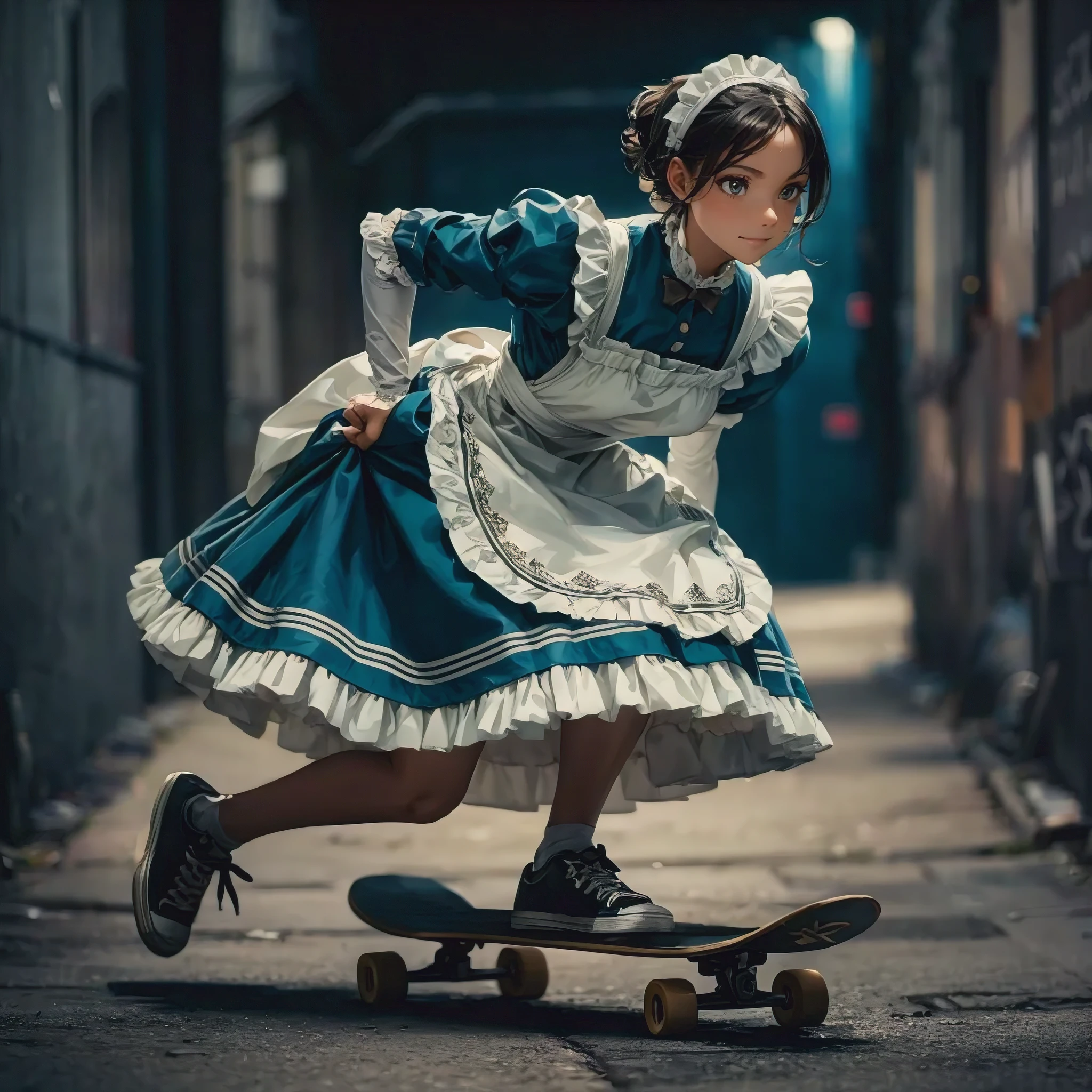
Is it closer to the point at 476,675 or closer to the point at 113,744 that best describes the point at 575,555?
the point at 476,675

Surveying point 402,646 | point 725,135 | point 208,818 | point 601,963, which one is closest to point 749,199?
point 725,135

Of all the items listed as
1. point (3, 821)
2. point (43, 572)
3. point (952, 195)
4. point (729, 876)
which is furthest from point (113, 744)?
point (952, 195)

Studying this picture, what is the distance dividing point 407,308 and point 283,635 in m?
0.68

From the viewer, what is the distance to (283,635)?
115 inches

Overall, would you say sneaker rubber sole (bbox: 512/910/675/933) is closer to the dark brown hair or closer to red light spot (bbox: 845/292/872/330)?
the dark brown hair

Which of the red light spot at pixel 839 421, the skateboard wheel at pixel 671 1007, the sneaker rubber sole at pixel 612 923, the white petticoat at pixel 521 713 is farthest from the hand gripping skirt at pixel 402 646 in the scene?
the red light spot at pixel 839 421

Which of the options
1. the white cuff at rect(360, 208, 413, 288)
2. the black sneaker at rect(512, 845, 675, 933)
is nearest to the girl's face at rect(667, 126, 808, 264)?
the white cuff at rect(360, 208, 413, 288)

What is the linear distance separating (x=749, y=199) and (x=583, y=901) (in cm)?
123

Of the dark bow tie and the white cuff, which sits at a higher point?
the white cuff

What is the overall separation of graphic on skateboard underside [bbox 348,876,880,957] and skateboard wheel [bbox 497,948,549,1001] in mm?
108

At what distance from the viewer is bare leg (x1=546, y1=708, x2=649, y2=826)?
9.77ft

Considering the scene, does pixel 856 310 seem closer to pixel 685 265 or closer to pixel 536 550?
pixel 685 265

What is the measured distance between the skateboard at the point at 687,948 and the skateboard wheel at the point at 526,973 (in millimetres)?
23

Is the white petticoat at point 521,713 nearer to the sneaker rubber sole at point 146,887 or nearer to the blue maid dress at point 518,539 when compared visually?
the blue maid dress at point 518,539
